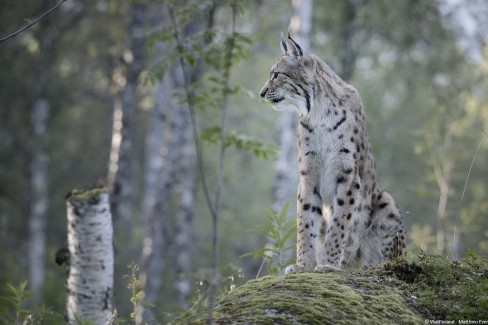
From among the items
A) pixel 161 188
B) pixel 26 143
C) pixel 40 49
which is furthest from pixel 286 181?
pixel 26 143

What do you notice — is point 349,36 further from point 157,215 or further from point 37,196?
point 37,196

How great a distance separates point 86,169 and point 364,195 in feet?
68.6

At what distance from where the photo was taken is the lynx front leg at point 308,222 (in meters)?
6.12

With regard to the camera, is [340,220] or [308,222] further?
[308,222]

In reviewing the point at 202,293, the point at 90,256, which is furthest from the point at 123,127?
the point at 202,293

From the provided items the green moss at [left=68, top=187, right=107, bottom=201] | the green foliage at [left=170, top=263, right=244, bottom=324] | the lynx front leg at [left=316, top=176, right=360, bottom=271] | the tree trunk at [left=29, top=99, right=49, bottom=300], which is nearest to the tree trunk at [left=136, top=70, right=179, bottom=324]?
the tree trunk at [left=29, top=99, right=49, bottom=300]

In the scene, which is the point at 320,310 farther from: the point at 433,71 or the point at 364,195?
the point at 433,71

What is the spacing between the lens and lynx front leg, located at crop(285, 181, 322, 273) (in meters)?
6.12

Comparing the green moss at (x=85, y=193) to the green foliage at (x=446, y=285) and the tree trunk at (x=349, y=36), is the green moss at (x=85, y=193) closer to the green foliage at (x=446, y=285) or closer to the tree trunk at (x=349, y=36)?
the green foliage at (x=446, y=285)

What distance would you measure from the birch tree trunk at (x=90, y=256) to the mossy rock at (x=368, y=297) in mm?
2145

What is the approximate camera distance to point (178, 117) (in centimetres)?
1506

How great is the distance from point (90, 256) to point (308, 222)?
76.7 inches

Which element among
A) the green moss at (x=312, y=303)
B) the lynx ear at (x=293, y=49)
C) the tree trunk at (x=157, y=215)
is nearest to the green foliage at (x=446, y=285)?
the green moss at (x=312, y=303)

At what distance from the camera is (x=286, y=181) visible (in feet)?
46.0
